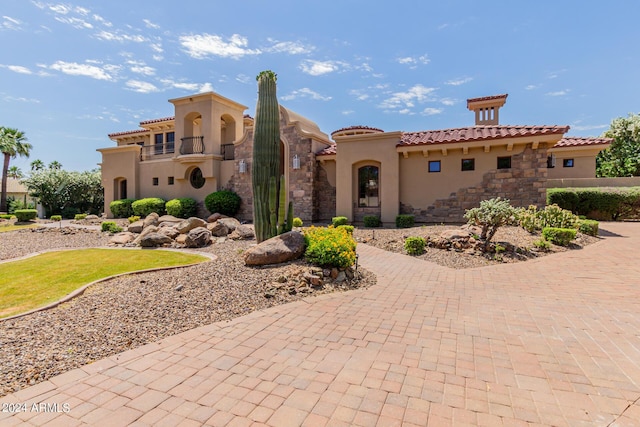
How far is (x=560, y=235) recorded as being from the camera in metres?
10.5

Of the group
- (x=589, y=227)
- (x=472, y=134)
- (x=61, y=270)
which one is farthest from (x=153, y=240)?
(x=589, y=227)

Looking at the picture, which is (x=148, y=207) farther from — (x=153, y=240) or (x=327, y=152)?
(x=327, y=152)

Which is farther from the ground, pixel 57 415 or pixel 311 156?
pixel 311 156

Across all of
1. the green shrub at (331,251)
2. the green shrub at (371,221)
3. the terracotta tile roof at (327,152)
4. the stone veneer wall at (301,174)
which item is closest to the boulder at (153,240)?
the green shrub at (331,251)

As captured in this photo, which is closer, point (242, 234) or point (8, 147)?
point (242, 234)

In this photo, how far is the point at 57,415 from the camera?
2805mm

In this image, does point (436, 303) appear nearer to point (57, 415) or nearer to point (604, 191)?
point (57, 415)

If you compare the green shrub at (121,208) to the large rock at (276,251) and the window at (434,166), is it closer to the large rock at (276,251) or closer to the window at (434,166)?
the large rock at (276,251)

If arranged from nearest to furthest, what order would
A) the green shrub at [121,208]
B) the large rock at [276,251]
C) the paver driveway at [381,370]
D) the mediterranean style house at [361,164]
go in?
the paver driveway at [381,370]
the large rock at [276,251]
the mediterranean style house at [361,164]
the green shrub at [121,208]

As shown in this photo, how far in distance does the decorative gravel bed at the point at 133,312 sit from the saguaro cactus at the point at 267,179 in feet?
5.07

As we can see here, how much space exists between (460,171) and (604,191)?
722cm

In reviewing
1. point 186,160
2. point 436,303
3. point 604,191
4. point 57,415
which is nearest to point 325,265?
point 436,303

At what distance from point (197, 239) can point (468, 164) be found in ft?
43.8

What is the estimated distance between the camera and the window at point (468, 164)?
51.6ft
